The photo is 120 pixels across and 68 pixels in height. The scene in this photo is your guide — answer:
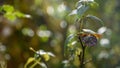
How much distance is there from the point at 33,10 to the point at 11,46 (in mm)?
409

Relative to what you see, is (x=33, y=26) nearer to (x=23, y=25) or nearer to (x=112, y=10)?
(x=23, y=25)

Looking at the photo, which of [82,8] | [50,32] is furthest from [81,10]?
[50,32]

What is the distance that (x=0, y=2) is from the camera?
2.70 metres

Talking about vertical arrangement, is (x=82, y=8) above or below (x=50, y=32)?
below

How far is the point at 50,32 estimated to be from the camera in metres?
3.04

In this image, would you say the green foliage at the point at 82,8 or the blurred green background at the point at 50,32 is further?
the blurred green background at the point at 50,32

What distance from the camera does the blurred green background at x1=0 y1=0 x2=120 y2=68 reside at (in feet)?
8.75

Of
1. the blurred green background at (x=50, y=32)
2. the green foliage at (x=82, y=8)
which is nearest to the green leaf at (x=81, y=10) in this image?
the green foliage at (x=82, y=8)

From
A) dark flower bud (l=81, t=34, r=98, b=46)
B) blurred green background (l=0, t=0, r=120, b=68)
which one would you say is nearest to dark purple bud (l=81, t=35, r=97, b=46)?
dark flower bud (l=81, t=34, r=98, b=46)

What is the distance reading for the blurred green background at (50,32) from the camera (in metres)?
2.67

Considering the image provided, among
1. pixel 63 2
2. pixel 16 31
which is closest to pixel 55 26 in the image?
pixel 63 2

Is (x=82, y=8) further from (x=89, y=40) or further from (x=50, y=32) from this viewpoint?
(x=50, y=32)

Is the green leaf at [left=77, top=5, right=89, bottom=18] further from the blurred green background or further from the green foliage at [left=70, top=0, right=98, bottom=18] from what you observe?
the blurred green background

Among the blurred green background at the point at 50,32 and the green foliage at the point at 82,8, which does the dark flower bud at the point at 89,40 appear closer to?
the green foliage at the point at 82,8
